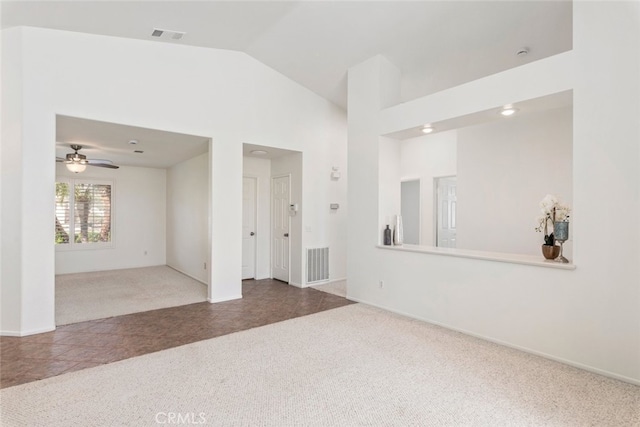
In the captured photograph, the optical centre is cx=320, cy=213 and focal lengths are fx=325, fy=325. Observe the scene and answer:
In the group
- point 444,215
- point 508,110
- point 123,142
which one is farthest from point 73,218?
point 508,110

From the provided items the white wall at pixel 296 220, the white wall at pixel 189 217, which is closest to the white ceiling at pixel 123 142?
the white wall at pixel 189 217

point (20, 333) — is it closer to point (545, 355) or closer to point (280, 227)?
point (280, 227)

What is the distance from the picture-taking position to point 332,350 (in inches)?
123

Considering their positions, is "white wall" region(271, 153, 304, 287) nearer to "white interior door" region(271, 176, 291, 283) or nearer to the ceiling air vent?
"white interior door" region(271, 176, 291, 283)

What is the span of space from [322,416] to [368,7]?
13.4ft

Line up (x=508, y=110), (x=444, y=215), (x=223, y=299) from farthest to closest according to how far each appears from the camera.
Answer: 1. (x=444, y=215)
2. (x=223, y=299)
3. (x=508, y=110)

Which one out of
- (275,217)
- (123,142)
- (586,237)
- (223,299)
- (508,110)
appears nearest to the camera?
(586,237)

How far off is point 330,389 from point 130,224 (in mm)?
6890

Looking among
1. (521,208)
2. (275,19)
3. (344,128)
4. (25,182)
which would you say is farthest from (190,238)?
(521,208)

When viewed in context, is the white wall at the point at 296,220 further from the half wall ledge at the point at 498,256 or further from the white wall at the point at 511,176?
the white wall at the point at 511,176

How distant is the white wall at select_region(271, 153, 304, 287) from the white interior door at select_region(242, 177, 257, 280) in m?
0.78

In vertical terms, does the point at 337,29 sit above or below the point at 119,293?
above

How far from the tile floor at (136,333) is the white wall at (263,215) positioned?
134 cm

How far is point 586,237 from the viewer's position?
9.06 ft
